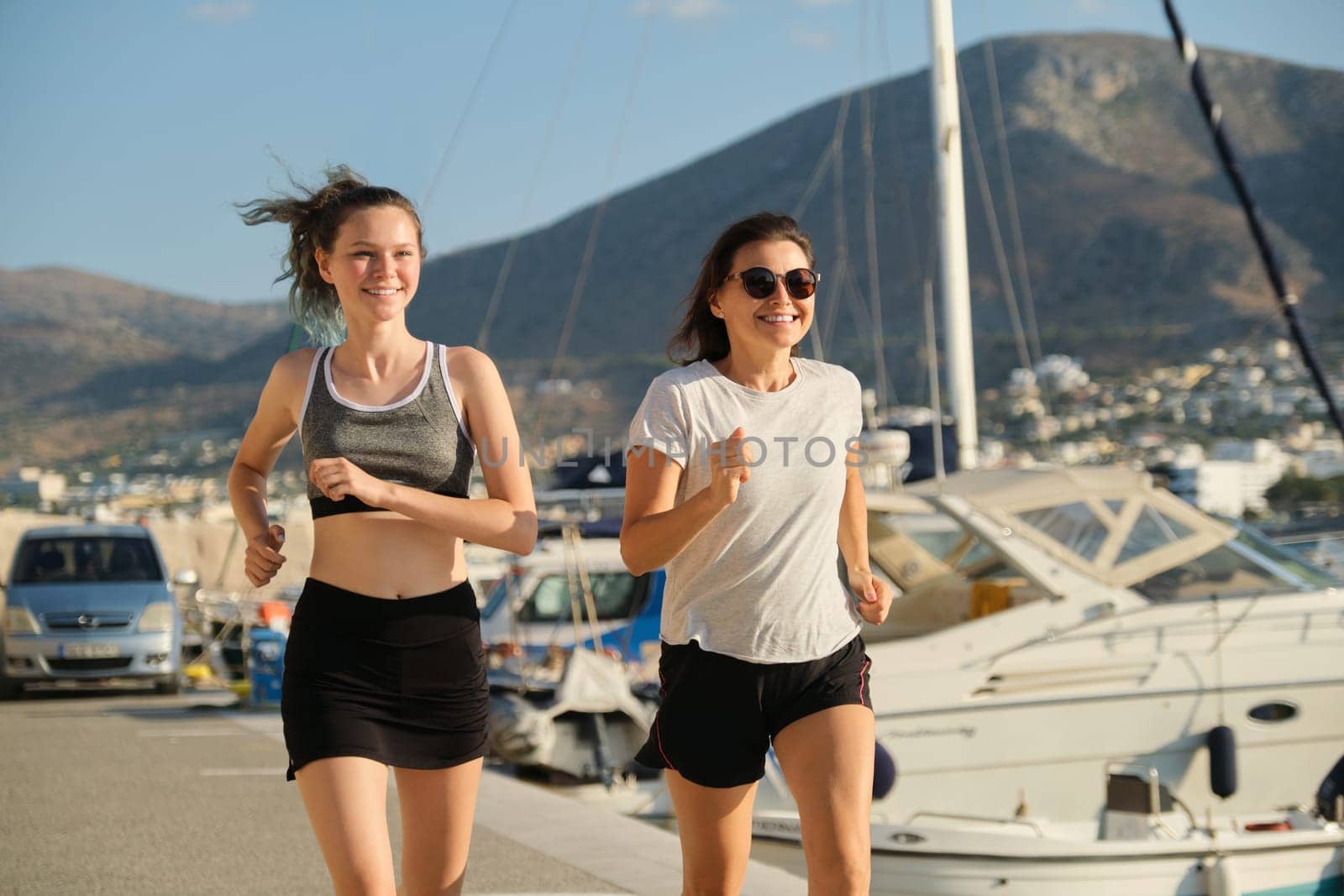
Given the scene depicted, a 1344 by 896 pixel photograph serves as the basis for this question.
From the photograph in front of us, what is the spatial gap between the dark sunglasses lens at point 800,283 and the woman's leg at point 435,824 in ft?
4.37

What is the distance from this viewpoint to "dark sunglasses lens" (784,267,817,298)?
383cm

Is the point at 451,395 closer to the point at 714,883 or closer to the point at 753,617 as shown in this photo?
the point at 753,617

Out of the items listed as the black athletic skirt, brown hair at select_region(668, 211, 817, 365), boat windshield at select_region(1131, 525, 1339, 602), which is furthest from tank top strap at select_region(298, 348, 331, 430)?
boat windshield at select_region(1131, 525, 1339, 602)

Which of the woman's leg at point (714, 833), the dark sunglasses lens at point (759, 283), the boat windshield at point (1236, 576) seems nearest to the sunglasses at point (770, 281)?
the dark sunglasses lens at point (759, 283)

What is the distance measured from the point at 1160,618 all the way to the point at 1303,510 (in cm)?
3408

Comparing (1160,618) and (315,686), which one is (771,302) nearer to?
(315,686)

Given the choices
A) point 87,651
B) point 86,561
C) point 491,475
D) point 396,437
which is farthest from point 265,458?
point 86,561

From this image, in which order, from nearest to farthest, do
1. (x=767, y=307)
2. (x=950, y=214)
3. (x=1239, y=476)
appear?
(x=767, y=307), (x=950, y=214), (x=1239, y=476)

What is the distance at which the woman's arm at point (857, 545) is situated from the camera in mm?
3838

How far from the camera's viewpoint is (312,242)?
150 inches

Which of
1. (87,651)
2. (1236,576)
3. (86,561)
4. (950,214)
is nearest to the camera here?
(1236,576)

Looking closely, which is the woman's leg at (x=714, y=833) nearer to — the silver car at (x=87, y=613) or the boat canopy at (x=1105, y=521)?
the boat canopy at (x=1105, y=521)

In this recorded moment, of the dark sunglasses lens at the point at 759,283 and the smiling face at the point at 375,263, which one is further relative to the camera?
the dark sunglasses lens at the point at 759,283

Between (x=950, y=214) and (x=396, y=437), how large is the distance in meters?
14.2
